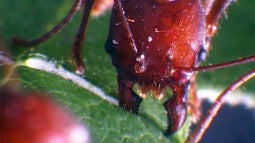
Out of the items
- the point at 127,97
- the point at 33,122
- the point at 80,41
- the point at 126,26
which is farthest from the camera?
the point at 80,41

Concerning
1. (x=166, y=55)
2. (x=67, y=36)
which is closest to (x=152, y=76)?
(x=166, y=55)

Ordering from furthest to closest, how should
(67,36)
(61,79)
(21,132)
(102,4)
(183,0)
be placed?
(102,4) → (67,36) → (183,0) → (61,79) → (21,132)

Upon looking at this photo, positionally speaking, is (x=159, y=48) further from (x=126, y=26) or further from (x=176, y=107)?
(x=176, y=107)

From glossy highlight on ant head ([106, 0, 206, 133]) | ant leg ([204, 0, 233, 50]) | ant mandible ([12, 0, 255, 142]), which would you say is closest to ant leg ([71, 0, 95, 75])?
ant mandible ([12, 0, 255, 142])

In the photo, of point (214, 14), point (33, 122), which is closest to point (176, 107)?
point (214, 14)

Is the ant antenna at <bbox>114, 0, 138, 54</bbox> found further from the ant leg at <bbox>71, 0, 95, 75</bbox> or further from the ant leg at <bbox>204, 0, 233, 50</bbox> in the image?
the ant leg at <bbox>204, 0, 233, 50</bbox>

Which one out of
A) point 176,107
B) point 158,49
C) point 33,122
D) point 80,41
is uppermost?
point 33,122

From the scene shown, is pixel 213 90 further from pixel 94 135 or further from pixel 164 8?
pixel 94 135

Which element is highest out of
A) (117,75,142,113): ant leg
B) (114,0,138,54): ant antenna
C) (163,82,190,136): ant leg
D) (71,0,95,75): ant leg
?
(114,0,138,54): ant antenna
